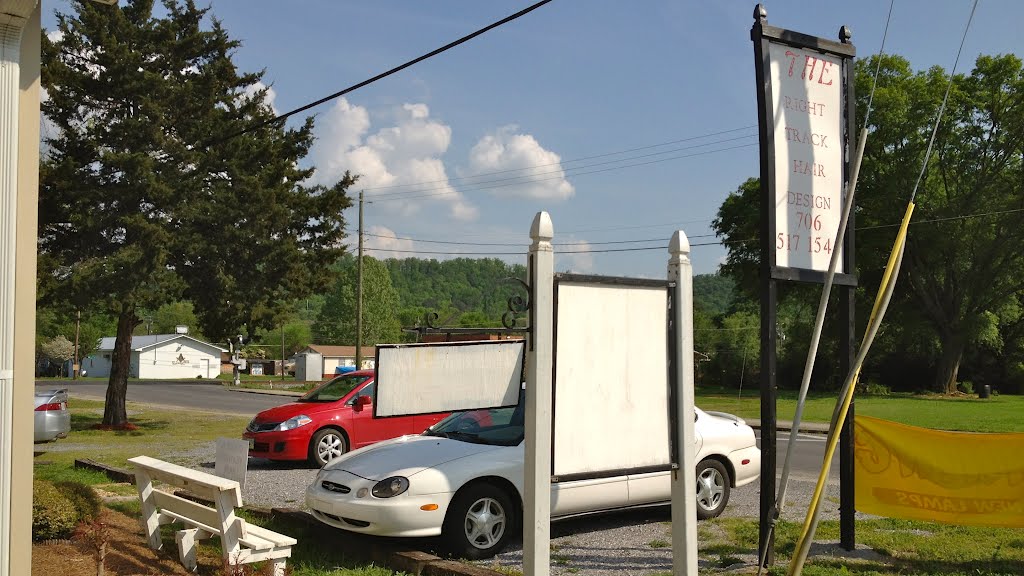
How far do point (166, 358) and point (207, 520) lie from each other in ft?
318

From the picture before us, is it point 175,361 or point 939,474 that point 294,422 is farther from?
point 175,361

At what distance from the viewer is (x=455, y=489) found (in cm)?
749

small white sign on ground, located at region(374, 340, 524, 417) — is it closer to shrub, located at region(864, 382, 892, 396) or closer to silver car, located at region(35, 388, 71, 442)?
silver car, located at region(35, 388, 71, 442)

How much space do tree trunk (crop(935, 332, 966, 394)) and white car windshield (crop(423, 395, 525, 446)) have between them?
145ft

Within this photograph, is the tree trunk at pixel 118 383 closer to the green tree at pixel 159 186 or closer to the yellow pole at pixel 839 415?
the green tree at pixel 159 186

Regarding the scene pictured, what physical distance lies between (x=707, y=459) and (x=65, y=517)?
19.6 feet

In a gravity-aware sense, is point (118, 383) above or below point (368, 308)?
below

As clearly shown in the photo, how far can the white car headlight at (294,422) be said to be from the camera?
13680 mm

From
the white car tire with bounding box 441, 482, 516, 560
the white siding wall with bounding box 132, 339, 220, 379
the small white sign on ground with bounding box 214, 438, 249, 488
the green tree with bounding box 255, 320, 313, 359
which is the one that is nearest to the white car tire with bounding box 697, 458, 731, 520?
the white car tire with bounding box 441, 482, 516, 560

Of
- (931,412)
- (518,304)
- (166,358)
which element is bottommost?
(166,358)

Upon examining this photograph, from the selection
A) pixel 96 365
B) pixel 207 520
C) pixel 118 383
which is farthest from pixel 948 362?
pixel 96 365

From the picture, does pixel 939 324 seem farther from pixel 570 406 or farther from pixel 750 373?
pixel 570 406

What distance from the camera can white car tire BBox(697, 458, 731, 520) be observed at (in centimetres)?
922

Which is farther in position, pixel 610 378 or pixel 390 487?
pixel 390 487
